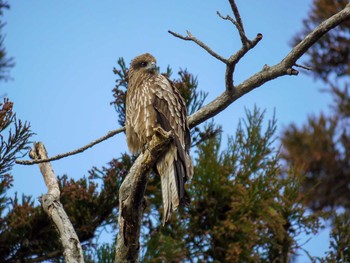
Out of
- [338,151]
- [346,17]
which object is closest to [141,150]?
[346,17]

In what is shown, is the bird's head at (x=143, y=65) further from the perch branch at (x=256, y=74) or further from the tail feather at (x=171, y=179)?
the tail feather at (x=171, y=179)

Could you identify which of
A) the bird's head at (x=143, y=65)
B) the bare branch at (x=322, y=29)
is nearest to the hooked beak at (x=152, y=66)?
the bird's head at (x=143, y=65)

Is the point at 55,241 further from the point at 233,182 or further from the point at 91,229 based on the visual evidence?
the point at 233,182

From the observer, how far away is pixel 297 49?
506cm

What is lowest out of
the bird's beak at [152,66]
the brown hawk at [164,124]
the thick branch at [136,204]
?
the thick branch at [136,204]

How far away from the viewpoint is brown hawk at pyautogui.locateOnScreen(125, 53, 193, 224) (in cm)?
490

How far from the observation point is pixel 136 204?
183 inches

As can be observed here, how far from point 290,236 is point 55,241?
2.42 m

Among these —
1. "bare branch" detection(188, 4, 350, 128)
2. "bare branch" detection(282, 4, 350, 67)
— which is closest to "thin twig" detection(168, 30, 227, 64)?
"bare branch" detection(188, 4, 350, 128)

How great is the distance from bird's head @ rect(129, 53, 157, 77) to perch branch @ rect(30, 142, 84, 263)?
3.49 ft

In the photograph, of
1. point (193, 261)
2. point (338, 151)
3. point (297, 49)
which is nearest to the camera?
point (297, 49)

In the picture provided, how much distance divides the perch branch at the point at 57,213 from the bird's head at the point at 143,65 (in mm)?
1065

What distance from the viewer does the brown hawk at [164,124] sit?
490 cm

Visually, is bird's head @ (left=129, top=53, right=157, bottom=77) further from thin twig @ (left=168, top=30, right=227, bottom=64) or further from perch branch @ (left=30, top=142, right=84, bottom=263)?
thin twig @ (left=168, top=30, right=227, bottom=64)
